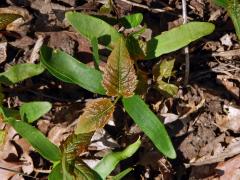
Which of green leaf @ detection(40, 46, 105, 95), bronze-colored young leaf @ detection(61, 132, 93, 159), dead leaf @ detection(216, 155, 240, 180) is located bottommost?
dead leaf @ detection(216, 155, 240, 180)

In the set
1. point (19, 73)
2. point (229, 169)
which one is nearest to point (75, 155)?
point (19, 73)

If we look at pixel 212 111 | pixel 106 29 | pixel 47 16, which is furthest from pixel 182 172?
pixel 47 16

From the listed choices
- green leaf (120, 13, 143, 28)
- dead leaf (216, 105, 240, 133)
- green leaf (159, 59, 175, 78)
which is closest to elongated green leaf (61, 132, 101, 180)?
green leaf (159, 59, 175, 78)

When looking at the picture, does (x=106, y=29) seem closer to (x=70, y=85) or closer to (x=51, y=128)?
(x=70, y=85)

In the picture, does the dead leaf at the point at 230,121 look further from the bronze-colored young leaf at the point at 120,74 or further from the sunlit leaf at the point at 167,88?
the bronze-colored young leaf at the point at 120,74

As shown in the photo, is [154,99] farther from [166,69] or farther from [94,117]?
[94,117]

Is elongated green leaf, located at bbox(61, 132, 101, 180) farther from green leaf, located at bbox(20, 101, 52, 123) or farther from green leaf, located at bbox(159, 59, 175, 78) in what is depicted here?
green leaf, located at bbox(159, 59, 175, 78)
